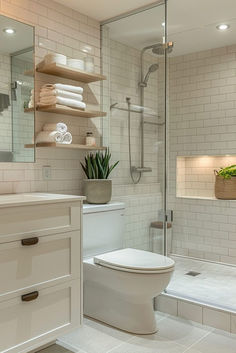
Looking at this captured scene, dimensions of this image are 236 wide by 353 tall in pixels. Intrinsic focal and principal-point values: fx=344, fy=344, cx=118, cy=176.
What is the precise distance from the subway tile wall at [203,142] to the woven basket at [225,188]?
52 mm

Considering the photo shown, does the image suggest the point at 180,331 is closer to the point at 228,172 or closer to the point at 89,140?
the point at 89,140

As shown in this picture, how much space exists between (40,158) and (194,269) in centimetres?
183

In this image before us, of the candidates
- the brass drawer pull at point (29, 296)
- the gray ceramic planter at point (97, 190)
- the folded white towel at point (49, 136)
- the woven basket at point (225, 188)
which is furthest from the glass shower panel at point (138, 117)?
the brass drawer pull at point (29, 296)

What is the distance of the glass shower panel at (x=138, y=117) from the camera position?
277cm

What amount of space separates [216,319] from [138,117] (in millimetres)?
1646

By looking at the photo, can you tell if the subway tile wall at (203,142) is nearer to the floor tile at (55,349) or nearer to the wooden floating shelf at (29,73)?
the wooden floating shelf at (29,73)

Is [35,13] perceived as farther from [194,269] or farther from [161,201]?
[194,269]

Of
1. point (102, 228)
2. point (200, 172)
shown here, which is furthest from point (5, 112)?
point (200, 172)

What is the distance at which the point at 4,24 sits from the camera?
229 centimetres

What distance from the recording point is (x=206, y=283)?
2.95 m

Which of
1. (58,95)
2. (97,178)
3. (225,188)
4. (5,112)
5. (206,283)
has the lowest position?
(206,283)

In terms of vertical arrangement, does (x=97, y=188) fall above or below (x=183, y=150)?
below

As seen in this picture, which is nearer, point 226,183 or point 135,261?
point 135,261

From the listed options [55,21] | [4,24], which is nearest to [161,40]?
[55,21]
